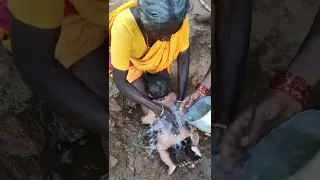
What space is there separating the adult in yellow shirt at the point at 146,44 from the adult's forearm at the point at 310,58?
239 millimetres

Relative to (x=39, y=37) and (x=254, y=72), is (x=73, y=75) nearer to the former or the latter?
(x=39, y=37)

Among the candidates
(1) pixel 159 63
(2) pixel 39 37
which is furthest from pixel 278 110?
(2) pixel 39 37

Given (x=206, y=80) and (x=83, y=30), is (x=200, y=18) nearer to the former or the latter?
(x=206, y=80)

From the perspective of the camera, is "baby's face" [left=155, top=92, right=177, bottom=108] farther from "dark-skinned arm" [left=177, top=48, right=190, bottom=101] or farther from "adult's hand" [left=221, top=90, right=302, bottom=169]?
"adult's hand" [left=221, top=90, right=302, bottom=169]

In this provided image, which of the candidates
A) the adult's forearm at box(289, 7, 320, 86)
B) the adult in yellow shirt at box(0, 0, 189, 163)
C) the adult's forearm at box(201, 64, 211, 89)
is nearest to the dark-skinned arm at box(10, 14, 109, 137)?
the adult in yellow shirt at box(0, 0, 189, 163)

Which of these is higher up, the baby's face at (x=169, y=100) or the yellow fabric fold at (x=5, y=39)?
the yellow fabric fold at (x=5, y=39)

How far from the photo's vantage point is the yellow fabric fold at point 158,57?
4.43ft

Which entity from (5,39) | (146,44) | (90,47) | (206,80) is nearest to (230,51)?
(206,80)

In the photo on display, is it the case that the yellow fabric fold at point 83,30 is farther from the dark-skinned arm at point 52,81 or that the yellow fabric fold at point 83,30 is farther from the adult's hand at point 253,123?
the adult's hand at point 253,123

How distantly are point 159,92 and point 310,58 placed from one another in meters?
0.34

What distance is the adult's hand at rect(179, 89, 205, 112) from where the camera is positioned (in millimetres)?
1380

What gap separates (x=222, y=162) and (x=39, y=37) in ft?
1.56

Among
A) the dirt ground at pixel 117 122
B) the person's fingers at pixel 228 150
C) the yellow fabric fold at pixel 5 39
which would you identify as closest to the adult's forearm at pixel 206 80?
the dirt ground at pixel 117 122

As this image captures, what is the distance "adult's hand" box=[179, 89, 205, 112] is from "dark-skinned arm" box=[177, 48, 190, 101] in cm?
1
